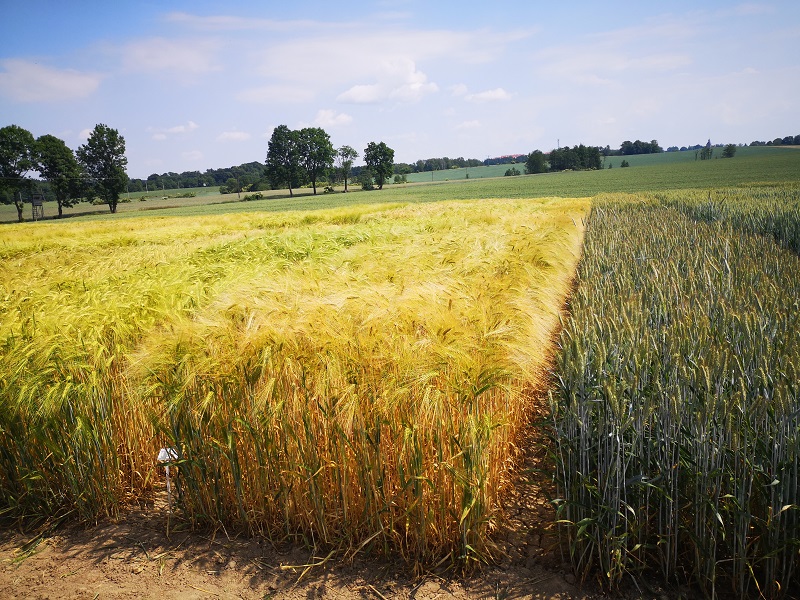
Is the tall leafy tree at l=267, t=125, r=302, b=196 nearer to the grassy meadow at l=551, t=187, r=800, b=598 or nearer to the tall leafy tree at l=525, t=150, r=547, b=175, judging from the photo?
the tall leafy tree at l=525, t=150, r=547, b=175

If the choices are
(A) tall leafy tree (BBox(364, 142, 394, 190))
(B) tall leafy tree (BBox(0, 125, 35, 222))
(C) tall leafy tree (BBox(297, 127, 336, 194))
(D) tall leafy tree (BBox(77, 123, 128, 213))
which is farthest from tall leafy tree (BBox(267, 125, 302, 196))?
(B) tall leafy tree (BBox(0, 125, 35, 222))

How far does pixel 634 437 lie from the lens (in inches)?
83.1

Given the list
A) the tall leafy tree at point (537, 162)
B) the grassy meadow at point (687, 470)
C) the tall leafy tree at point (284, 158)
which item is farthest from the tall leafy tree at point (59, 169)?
the tall leafy tree at point (537, 162)

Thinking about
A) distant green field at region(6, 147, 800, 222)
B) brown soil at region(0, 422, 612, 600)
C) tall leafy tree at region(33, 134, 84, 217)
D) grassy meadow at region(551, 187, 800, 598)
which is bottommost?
brown soil at region(0, 422, 612, 600)

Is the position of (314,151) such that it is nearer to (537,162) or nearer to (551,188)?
(551,188)

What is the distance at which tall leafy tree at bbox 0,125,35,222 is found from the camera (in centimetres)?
5494

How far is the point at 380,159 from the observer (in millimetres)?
87438

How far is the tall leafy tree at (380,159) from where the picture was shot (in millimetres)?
87188

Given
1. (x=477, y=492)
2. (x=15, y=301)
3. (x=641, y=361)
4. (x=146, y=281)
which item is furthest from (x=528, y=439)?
(x=15, y=301)

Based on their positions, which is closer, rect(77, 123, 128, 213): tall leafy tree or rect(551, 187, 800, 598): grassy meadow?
rect(551, 187, 800, 598): grassy meadow

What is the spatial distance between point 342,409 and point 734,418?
1.84m

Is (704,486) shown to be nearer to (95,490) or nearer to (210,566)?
(210,566)

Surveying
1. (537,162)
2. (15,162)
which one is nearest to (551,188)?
(537,162)

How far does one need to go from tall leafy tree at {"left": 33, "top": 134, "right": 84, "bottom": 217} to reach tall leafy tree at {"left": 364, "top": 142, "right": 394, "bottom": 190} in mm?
47030
